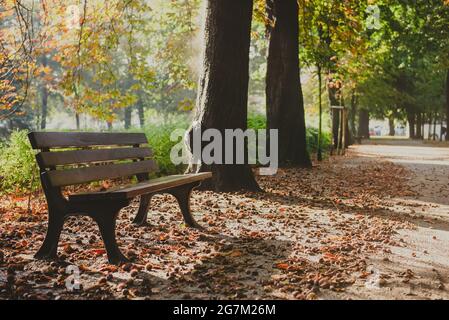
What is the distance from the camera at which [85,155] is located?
17.2 ft

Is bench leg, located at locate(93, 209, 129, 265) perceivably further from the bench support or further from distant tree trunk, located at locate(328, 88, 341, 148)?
distant tree trunk, located at locate(328, 88, 341, 148)

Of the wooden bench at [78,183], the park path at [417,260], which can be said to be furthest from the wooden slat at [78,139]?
the park path at [417,260]

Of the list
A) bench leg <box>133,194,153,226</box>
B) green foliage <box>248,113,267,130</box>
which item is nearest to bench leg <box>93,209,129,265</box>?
bench leg <box>133,194,153,226</box>

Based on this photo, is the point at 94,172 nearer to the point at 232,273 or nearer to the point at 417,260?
the point at 232,273

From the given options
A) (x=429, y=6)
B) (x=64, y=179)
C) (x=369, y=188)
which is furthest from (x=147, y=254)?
(x=429, y=6)

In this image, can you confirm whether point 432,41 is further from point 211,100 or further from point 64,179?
point 64,179

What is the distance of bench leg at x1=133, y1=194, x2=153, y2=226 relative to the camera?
6.45 metres

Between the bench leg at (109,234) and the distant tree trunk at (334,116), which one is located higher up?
the distant tree trunk at (334,116)

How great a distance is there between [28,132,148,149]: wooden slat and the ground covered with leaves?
105 cm

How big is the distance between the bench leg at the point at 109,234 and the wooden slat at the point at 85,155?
0.63m

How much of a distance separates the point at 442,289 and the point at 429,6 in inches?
688

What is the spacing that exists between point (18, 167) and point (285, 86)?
23.1 ft

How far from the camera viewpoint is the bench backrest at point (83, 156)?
4621 millimetres

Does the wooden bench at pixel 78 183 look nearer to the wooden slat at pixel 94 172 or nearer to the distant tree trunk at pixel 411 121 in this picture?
the wooden slat at pixel 94 172
